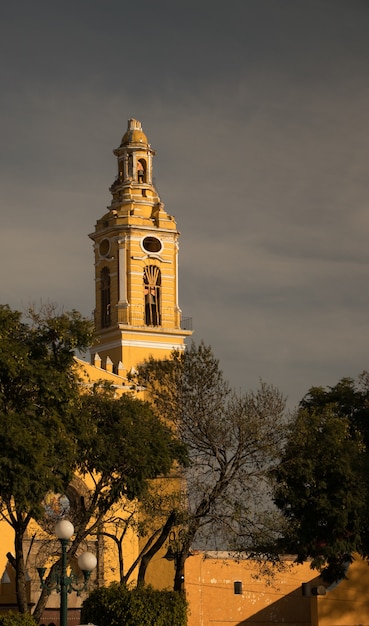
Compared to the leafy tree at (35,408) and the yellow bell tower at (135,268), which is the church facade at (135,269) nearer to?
the yellow bell tower at (135,268)

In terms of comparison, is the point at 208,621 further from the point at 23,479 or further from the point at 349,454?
the point at 23,479

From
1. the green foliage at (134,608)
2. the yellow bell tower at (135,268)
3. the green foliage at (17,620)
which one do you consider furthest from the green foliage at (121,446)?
the yellow bell tower at (135,268)

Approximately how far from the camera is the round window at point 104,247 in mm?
59375

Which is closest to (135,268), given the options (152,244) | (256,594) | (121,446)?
(152,244)

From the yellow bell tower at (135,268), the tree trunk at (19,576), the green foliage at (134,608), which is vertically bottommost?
the green foliage at (134,608)

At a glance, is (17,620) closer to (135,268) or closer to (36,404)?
(36,404)

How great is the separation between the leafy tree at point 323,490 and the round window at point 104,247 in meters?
23.8

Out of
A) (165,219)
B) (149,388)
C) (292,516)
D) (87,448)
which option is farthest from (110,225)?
(87,448)

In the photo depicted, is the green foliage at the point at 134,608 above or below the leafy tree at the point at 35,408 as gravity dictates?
below

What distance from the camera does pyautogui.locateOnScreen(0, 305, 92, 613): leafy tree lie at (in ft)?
92.3

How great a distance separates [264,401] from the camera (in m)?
35.8

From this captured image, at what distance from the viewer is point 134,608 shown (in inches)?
1136

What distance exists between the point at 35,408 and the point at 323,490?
1115 cm

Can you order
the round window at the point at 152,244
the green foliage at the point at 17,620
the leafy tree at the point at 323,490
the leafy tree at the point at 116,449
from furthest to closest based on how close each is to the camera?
the round window at the point at 152,244
the leafy tree at the point at 323,490
the leafy tree at the point at 116,449
the green foliage at the point at 17,620
